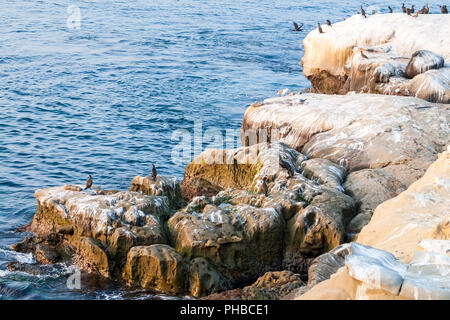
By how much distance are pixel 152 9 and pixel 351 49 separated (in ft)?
90.5

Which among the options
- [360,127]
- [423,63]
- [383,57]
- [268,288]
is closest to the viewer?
[268,288]

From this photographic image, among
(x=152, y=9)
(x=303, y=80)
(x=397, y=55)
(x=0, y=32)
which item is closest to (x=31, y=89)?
(x=0, y=32)

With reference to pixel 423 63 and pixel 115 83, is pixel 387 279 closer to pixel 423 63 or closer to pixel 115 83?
pixel 423 63

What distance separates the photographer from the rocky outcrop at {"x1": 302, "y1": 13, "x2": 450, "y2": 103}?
2167 cm

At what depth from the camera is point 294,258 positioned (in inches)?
547

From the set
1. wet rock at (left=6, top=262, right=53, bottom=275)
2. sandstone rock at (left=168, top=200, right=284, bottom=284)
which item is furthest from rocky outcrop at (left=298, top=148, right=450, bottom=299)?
wet rock at (left=6, top=262, right=53, bottom=275)

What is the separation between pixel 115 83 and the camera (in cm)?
3195

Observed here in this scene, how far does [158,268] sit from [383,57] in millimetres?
15454

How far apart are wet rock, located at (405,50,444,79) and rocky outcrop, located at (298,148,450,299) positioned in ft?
38.6

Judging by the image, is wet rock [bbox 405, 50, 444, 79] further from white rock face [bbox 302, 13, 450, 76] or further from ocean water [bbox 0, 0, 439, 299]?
ocean water [bbox 0, 0, 439, 299]

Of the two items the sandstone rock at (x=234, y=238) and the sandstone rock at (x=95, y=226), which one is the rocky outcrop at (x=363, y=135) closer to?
the sandstone rock at (x=234, y=238)

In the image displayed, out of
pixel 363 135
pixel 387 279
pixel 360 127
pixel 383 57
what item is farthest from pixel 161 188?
pixel 383 57

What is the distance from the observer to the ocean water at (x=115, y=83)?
20.9m

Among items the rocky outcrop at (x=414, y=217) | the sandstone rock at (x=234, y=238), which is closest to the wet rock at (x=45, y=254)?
the sandstone rock at (x=234, y=238)
